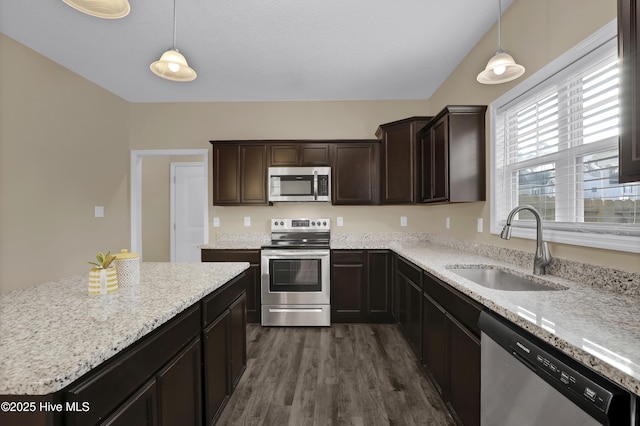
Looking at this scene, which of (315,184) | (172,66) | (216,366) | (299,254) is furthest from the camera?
(315,184)

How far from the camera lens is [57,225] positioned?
9.92 feet

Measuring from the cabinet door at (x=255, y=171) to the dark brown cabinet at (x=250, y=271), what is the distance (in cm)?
69

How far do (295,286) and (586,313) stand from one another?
2.63m

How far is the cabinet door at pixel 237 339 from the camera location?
1954 mm

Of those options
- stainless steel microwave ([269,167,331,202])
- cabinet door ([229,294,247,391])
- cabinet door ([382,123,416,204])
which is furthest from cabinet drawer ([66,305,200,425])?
cabinet door ([382,123,416,204])

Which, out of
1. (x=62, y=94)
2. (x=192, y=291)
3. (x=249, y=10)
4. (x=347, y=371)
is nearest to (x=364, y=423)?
(x=347, y=371)

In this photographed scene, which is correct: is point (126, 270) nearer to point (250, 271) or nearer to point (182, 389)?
point (182, 389)

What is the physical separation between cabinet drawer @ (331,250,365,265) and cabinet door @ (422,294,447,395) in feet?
3.79

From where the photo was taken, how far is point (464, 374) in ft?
5.25

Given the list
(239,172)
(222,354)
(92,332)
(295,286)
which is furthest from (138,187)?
(92,332)

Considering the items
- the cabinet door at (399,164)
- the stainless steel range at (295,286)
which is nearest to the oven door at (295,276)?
the stainless steel range at (295,286)

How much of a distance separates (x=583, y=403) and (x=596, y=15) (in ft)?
5.99

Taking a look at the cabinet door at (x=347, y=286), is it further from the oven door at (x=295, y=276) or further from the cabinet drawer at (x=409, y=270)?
the cabinet drawer at (x=409, y=270)

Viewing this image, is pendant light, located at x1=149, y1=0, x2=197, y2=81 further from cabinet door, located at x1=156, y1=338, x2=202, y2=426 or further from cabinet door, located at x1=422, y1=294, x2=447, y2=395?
cabinet door, located at x1=422, y1=294, x2=447, y2=395
